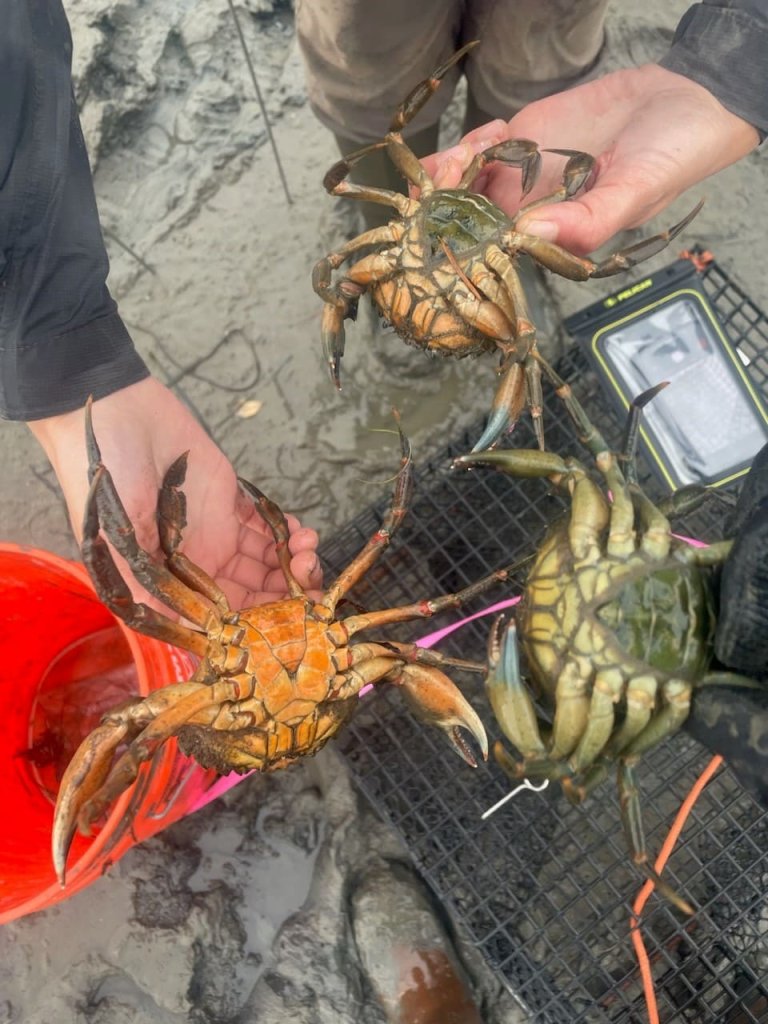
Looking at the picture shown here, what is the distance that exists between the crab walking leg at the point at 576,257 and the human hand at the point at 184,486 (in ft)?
3.68

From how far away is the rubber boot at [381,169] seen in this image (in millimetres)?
3379

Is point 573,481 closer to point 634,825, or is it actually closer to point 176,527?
point 634,825

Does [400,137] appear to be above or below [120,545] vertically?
above

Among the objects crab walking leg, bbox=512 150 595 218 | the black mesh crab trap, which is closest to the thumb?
crab walking leg, bbox=512 150 595 218

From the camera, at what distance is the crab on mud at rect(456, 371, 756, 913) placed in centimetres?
202

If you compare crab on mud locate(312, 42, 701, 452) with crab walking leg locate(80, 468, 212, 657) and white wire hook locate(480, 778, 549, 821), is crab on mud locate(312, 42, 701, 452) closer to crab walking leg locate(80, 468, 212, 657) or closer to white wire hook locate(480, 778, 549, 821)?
crab walking leg locate(80, 468, 212, 657)

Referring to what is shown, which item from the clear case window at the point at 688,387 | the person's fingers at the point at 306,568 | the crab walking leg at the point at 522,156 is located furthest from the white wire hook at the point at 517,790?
the crab walking leg at the point at 522,156

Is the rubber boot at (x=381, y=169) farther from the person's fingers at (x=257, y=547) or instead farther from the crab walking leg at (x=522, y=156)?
the person's fingers at (x=257, y=547)

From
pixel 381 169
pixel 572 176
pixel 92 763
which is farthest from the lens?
pixel 381 169

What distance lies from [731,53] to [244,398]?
224 centimetres

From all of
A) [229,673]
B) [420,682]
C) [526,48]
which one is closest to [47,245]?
[229,673]

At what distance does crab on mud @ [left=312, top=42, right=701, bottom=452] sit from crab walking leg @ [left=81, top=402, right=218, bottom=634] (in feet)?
2.99

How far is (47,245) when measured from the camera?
2.32m

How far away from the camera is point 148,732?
214 centimetres
